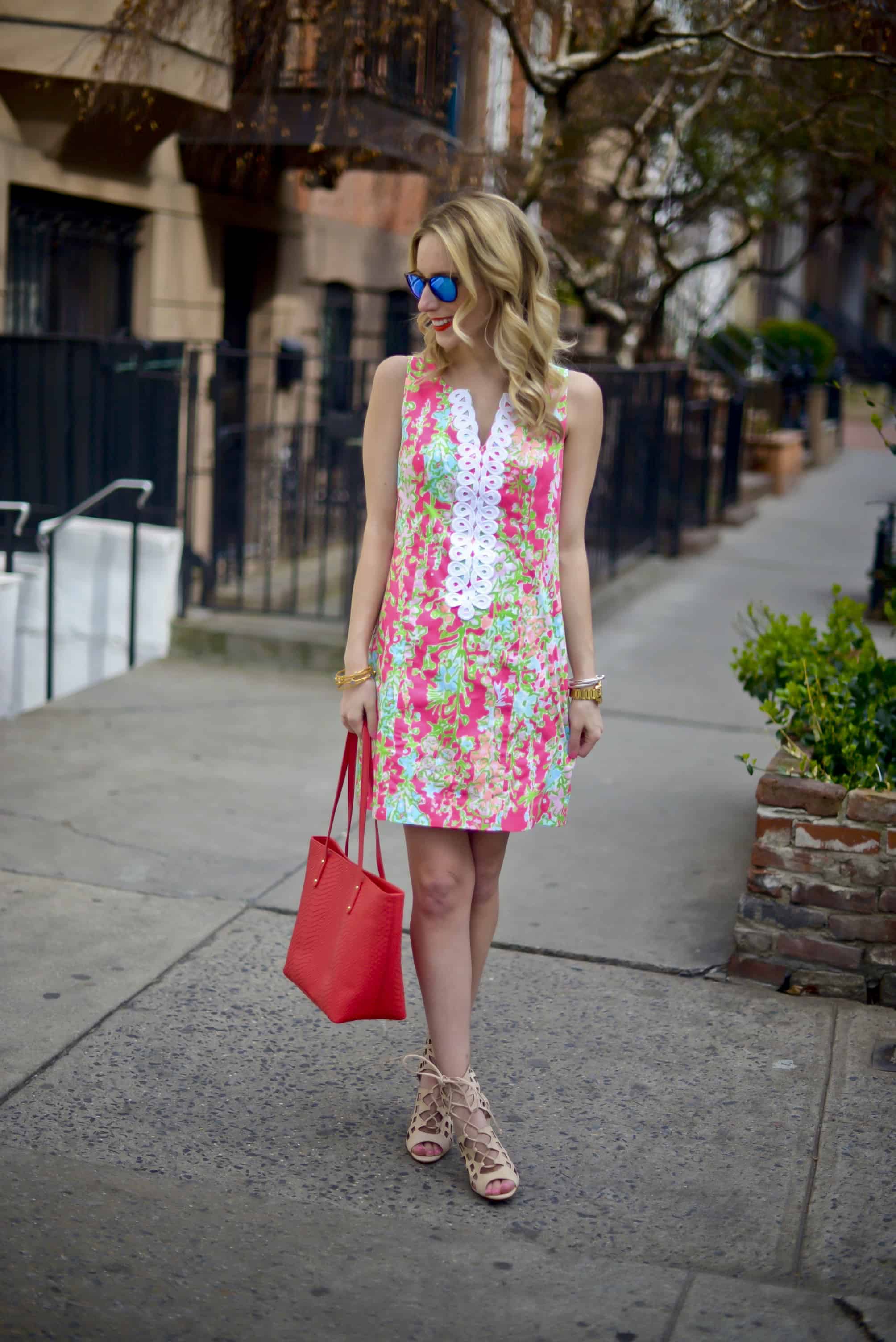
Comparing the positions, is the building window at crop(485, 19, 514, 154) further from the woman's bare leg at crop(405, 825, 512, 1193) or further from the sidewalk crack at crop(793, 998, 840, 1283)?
the woman's bare leg at crop(405, 825, 512, 1193)

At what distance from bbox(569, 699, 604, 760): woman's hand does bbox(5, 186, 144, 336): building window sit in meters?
5.50

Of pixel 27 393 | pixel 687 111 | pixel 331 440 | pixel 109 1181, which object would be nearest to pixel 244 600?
pixel 331 440

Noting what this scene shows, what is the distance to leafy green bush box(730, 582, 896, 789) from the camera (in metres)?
3.98

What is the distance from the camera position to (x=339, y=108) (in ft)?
26.9

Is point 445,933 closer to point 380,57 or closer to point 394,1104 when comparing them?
point 394,1104

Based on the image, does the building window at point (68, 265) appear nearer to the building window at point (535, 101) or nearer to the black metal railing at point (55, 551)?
the black metal railing at point (55, 551)

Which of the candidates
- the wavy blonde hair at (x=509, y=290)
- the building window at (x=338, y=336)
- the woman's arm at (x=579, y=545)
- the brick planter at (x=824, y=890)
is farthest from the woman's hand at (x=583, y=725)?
the building window at (x=338, y=336)

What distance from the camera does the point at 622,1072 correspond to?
346cm

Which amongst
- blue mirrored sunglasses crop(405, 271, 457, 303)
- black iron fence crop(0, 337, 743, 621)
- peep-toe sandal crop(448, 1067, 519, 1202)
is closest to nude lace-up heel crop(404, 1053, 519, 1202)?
peep-toe sandal crop(448, 1067, 519, 1202)

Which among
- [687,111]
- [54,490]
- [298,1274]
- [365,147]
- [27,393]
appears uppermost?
[687,111]

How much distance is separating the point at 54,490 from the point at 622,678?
3.23 metres

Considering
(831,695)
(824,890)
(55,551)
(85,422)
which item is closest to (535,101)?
(85,422)

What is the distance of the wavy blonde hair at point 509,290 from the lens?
277 centimetres

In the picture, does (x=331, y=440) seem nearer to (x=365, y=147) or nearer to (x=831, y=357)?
(x=365, y=147)
